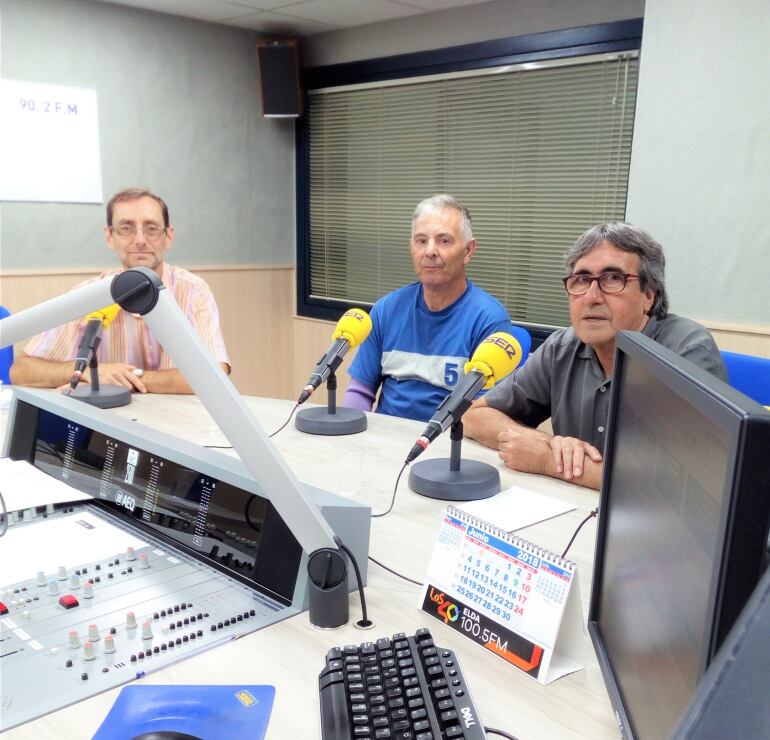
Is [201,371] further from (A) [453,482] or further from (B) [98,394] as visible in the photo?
(B) [98,394]

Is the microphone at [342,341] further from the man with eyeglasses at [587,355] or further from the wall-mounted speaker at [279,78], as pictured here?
the wall-mounted speaker at [279,78]

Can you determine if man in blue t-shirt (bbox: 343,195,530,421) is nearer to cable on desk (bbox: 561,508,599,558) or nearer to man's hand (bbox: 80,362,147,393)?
man's hand (bbox: 80,362,147,393)

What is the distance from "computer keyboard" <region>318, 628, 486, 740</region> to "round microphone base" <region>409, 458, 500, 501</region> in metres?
0.55

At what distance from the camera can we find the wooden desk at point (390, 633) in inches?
29.8

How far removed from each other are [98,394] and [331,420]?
70 cm

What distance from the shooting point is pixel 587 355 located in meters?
1.80

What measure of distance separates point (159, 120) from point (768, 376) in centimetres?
320

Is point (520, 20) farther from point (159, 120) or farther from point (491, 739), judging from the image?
point (491, 739)

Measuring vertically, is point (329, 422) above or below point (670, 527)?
below

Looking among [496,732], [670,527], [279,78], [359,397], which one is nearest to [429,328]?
[359,397]

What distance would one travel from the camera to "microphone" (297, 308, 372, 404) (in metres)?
1.74

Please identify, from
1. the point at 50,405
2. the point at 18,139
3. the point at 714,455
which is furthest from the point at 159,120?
the point at 714,455

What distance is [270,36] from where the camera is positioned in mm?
4074

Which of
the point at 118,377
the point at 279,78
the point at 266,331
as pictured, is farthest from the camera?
the point at 266,331
